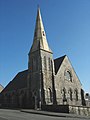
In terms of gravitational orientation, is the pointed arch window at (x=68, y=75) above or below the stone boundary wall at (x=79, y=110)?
above

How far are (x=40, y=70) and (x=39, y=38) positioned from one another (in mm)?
8541

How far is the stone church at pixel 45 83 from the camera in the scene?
37125 mm

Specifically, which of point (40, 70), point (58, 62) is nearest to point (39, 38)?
point (58, 62)

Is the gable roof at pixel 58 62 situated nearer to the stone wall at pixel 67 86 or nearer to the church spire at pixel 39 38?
the stone wall at pixel 67 86

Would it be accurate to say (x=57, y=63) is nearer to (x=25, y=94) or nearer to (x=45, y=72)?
(x=45, y=72)

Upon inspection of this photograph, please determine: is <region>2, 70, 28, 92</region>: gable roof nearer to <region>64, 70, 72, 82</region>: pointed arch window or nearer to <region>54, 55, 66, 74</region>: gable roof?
<region>54, 55, 66, 74</region>: gable roof

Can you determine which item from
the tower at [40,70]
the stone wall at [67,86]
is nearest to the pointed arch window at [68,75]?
the stone wall at [67,86]

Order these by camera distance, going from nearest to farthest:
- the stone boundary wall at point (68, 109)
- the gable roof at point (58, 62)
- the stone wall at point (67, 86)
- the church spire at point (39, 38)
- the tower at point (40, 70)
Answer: the stone boundary wall at point (68, 109) < the tower at point (40, 70) < the stone wall at point (67, 86) < the church spire at point (39, 38) < the gable roof at point (58, 62)

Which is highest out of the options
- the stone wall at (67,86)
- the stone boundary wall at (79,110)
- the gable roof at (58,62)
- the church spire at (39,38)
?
the church spire at (39,38)

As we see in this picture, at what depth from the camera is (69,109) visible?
2900 centimetres

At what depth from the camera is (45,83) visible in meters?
37.9

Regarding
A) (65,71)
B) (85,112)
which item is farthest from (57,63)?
(85,112)

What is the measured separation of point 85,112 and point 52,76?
1100 cm

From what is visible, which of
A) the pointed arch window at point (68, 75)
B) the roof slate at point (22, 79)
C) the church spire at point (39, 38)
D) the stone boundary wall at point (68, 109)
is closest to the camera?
the stone boundary wall at point (68, 109)
